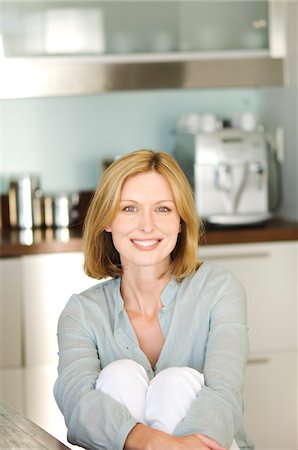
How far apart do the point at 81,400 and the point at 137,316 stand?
1.15 ft

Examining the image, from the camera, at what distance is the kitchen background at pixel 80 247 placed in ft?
11.6

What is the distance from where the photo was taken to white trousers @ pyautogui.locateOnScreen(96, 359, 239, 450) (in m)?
2.04

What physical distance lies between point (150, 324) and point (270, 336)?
55.4 inches

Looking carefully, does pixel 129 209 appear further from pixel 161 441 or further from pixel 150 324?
pixel 161 441

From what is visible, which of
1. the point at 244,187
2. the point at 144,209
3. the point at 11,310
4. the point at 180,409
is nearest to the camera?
the point at 180,409

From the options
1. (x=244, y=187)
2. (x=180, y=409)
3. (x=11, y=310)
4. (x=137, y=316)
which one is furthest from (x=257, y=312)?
(x=180, y=409)

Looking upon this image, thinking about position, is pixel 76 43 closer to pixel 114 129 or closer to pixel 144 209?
pixel 114 129

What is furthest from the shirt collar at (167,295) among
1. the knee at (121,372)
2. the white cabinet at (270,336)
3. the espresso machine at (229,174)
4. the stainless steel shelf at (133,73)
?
the stainless steel shelf at (133,73)

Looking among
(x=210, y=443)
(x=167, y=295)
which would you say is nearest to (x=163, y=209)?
(x=167, y=295)

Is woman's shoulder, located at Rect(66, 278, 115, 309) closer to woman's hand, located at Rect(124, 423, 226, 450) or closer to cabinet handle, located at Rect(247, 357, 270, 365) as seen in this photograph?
woman's hand, located at Rect(124, 423, 226, 450)

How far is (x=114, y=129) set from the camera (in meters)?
4.13

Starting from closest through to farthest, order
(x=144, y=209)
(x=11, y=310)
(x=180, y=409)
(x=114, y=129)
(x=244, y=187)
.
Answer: (x=180, y=409) → (x=144, y=209) → (x=11, y=310) → (x=244, y=187) → (x=114, y=129)

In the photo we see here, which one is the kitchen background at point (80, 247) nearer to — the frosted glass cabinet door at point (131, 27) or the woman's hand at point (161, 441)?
the frosted glass cabinet door at point (131, 27)

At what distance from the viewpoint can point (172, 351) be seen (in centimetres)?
231
